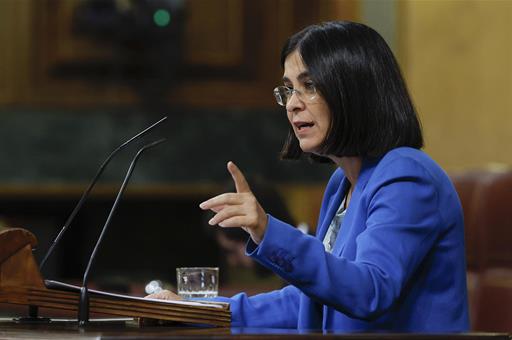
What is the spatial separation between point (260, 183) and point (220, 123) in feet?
7.27

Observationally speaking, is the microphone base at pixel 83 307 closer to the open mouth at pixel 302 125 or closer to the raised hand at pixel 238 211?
the raised hand at pixel 238 211

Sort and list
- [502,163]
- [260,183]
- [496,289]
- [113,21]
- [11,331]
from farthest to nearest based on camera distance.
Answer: [113,21], [502,163], [260,183], [496,289], [11,331]

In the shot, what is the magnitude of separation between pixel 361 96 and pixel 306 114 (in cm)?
11

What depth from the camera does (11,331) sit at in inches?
61.6

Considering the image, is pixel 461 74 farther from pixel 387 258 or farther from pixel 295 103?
pixel 387 258

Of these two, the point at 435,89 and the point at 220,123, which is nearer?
the point at 435,89

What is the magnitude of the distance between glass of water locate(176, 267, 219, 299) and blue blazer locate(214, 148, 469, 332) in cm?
41

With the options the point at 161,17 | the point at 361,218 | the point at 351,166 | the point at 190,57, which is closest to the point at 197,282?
the point at 351,166

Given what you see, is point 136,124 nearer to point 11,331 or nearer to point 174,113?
point 174,113

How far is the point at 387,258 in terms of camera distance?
5.52 ft

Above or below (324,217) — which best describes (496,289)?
below

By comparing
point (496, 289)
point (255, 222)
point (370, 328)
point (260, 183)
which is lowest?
point (496, 289)

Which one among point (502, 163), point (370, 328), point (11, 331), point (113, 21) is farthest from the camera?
point (113, 21)

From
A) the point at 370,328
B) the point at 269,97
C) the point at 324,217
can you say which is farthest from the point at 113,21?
the point at 370,328
